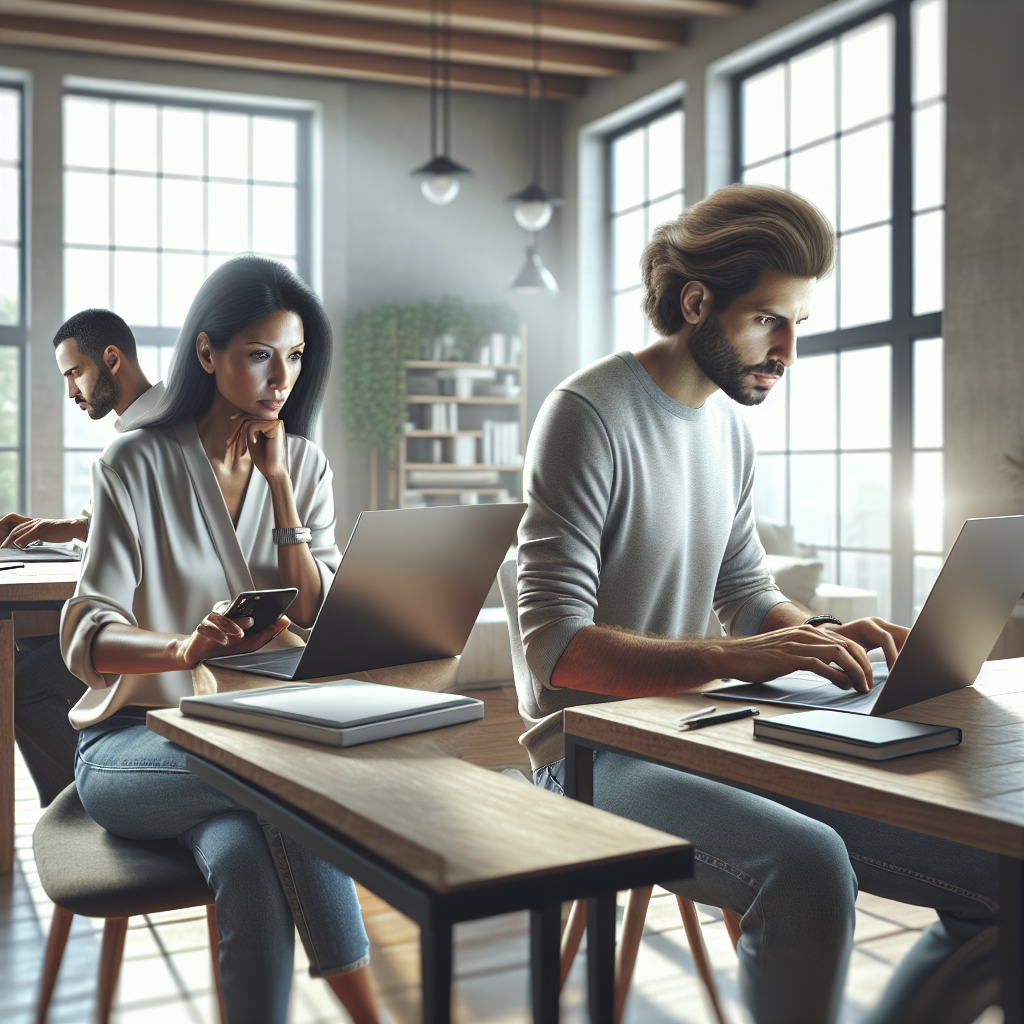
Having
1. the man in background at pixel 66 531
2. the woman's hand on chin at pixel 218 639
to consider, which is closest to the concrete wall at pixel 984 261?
the man in background at pixel 66 531

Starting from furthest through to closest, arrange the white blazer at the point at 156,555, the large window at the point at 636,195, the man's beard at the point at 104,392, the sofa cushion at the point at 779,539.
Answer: the large window at the point at 636,195 < the sofa cushion at the point at 779,539 < the man's beard at the point at 104,392 < the white blazer at the point at 156,555

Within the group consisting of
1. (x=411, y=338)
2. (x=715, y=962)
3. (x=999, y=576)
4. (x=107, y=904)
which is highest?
(x=411, y=338)

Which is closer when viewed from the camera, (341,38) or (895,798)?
(895,798)

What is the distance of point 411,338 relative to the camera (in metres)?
8.02

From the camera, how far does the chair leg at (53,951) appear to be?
1769mm

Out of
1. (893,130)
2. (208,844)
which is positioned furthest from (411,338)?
(208,844)

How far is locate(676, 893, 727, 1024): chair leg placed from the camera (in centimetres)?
191

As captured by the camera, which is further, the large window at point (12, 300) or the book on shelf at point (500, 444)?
the book on shelf at point (500, 444)

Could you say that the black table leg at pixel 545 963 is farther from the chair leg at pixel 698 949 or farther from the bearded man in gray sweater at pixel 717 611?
the chair leg at pixel 698 949

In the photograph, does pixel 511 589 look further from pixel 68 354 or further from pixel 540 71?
pixel 540 71

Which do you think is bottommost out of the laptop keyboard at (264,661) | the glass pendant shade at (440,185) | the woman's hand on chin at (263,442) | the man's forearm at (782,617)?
the laptop keyboard at (264,661)

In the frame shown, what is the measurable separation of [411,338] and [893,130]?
355cm

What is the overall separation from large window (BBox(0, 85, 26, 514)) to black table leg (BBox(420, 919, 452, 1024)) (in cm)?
734

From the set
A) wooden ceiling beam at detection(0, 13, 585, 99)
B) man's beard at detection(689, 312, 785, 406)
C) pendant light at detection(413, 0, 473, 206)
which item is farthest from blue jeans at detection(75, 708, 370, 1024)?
wooden ceiling beam at detection(0, 13, 585, 99)
